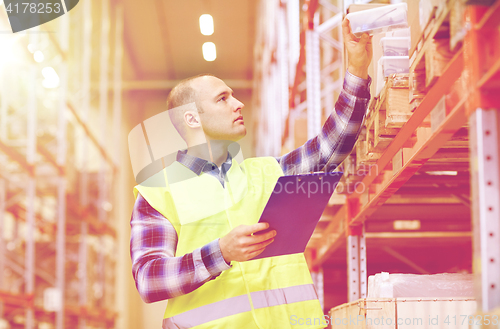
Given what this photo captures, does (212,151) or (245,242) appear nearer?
(245,242)

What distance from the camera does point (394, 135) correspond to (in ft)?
9.94

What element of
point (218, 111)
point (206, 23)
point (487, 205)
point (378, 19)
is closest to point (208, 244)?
point (218, 111)

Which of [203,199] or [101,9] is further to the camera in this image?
[101,9]

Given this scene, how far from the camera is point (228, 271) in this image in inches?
104

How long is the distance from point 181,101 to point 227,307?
47.8 inches

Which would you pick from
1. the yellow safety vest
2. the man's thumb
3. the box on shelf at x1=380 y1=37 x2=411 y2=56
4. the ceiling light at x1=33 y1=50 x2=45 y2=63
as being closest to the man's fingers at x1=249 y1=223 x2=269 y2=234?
the yellow safety vest

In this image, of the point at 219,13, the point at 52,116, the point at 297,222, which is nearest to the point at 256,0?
the point at 219,13

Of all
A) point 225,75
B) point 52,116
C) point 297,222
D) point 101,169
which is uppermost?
point 225,75

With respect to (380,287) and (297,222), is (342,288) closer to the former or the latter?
(380,287)

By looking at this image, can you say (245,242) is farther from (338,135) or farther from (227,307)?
(338,135)

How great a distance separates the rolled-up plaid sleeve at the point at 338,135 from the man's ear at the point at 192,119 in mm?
566

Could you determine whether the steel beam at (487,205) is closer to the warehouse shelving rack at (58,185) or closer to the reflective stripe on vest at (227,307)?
the reflective stripe on vest at (227,307)

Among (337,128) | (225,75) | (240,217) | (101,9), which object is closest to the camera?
(240,217)

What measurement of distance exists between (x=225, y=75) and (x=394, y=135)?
1704cm
